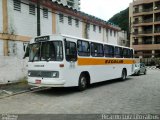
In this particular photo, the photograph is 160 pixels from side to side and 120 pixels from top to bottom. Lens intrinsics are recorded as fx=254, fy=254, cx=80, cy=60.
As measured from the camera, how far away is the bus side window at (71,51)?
41.1 feet

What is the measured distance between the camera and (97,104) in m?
10.0

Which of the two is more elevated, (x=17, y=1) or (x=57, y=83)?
(x=17, y=1)

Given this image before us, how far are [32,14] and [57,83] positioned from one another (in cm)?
1069

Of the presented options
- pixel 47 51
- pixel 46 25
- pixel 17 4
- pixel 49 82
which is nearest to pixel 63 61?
pixel 47 51

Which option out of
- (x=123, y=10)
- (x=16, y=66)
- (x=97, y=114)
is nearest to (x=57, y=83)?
(x=97, y=114)

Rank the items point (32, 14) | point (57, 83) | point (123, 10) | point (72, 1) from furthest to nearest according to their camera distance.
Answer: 1. point (123, 10)
2. point (72, 1)
3. point (32, 14)
4. point (57, 83)

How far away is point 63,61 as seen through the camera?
12.2m

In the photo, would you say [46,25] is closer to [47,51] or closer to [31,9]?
[31,9]

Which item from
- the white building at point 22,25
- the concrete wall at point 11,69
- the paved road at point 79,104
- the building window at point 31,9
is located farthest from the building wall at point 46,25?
the paved road at point 79,104

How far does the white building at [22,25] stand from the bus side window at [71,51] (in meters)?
4.82

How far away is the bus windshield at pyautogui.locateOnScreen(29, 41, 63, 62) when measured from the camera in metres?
12.3

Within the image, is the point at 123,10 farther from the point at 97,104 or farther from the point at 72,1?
the point at 97,104

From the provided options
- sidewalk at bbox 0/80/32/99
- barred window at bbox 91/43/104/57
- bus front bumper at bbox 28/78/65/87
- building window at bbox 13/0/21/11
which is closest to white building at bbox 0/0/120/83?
building window at bbox 13/0/21/11

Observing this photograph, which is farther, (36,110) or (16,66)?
(16,66)
